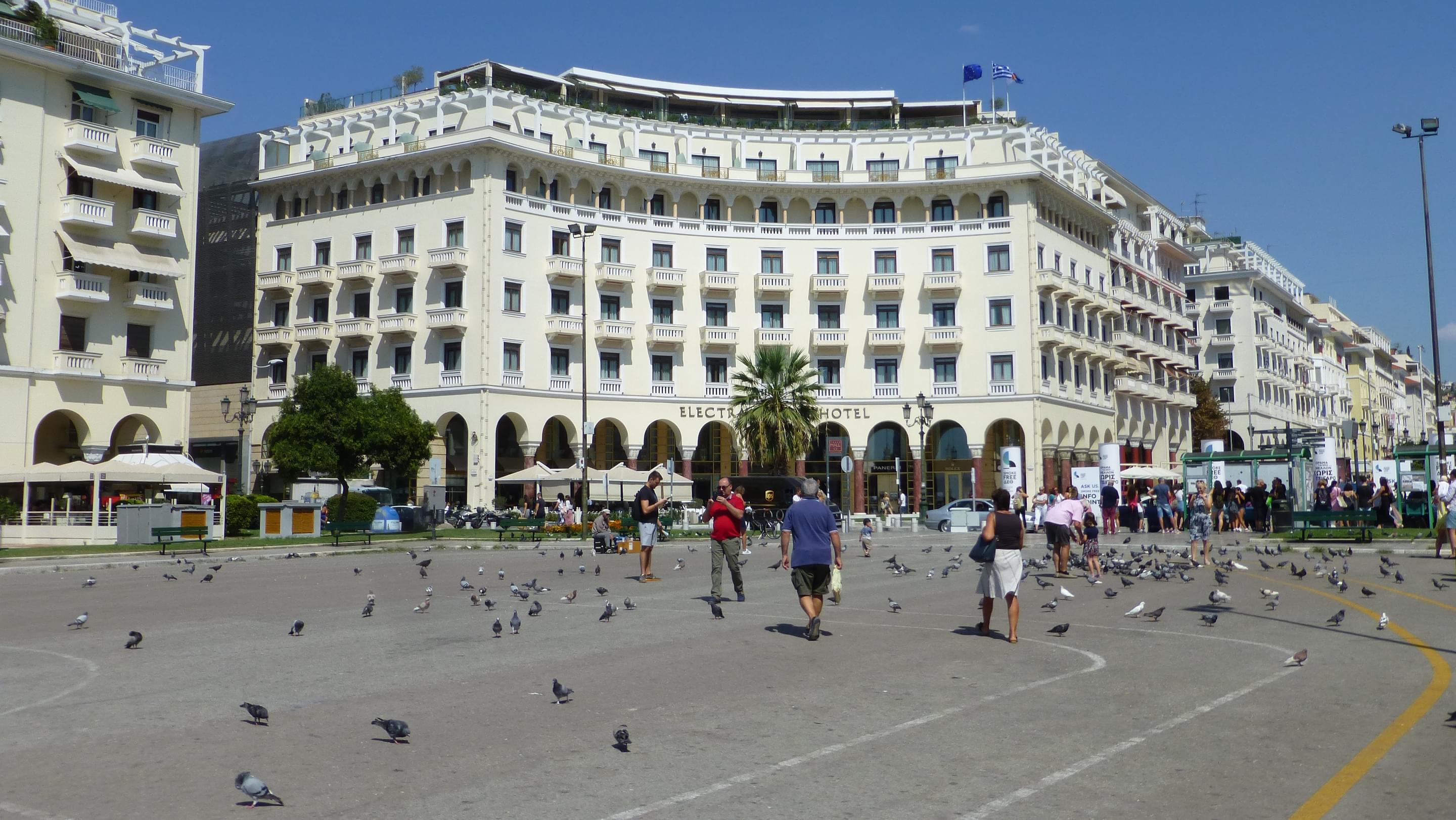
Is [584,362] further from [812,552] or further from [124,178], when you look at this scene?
[812,552]

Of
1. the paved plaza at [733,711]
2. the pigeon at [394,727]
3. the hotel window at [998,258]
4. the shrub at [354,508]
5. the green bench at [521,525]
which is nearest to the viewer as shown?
the paved plaza at [733,711]

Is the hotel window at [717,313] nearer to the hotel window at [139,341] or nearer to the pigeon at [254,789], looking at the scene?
the hotel window at [139,341]

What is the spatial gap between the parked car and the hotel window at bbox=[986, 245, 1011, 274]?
1567cm

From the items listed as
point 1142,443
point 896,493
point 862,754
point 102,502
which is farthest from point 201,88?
point 1142,443

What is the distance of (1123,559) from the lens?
83.6ft

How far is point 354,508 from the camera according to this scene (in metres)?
43.6

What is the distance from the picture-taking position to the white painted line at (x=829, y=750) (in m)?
6.11

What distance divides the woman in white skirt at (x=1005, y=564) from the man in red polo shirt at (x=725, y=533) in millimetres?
4518

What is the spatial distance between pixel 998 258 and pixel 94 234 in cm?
4164

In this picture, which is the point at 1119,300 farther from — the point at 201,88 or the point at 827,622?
the point at 827,622

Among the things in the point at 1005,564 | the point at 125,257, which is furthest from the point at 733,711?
the point at 125,257

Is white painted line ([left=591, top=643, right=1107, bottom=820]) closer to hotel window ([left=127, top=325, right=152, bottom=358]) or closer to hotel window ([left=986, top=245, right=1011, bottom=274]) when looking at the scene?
hotel window ([left=127, top=325, right=152, bottom=358])

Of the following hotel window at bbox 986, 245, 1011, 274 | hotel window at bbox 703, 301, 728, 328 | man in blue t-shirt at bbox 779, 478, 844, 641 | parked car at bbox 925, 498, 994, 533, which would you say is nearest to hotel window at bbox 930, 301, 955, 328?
hotel window at bbox 986, 245, 1011, 274

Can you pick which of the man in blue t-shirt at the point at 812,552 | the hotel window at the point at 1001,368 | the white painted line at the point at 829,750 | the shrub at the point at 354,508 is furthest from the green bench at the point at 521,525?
the hotel window at the point at 1001,368
